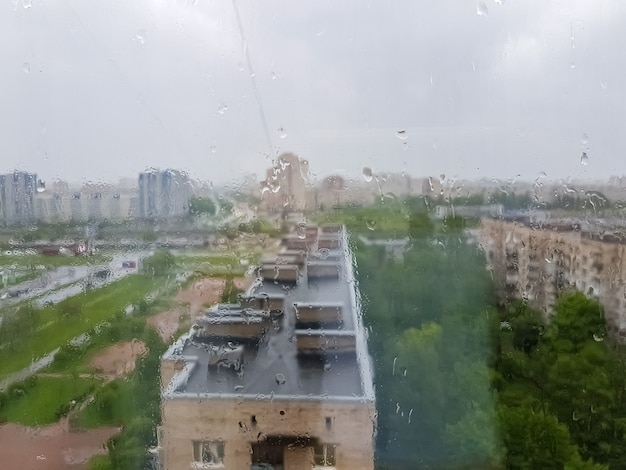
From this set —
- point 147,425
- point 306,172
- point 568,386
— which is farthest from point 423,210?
point 147,425

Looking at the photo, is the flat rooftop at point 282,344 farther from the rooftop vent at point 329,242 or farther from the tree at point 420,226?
the tree at point 420,226

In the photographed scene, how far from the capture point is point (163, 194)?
243cm

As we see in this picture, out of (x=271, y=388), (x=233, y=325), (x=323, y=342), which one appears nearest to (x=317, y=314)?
(x=323, y=342)

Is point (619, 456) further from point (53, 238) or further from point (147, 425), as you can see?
point (53, 238)

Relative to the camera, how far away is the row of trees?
267cm

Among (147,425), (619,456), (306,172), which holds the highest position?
(306,172)

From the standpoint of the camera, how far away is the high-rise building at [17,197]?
2.42m

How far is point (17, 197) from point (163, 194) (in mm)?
651

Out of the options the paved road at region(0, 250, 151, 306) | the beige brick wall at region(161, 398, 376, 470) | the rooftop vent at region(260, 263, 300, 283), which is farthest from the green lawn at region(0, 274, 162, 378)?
the beige brick wall at region(161, 398, 376, 470)

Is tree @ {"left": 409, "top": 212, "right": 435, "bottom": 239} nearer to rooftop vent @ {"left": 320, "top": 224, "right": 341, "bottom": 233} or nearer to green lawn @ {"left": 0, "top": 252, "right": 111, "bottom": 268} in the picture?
rooftop vent @ {"left": 320, "top": 224, "right": 341, "bottom": 233}

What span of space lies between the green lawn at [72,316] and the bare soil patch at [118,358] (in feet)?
0.47

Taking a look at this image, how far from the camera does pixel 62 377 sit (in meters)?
2.51

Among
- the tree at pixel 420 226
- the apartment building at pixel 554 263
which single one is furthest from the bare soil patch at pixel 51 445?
the apartment building at pixel 554 263

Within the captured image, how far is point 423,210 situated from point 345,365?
5.78 ft
